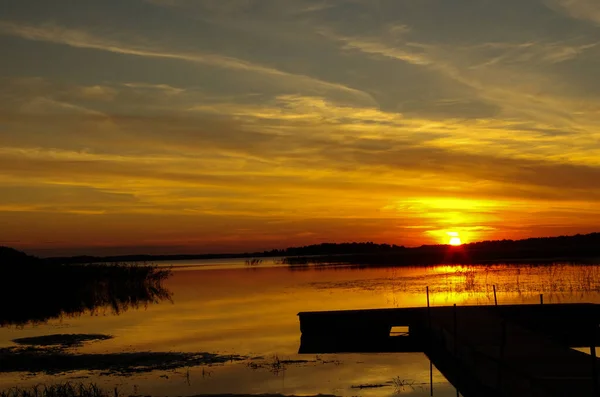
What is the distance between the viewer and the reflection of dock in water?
42.6 feet

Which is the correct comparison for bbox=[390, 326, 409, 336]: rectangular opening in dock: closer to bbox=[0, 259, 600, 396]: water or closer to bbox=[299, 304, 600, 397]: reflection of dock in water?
bbox=[299, 304, 600, 397]: reflection of dock in water

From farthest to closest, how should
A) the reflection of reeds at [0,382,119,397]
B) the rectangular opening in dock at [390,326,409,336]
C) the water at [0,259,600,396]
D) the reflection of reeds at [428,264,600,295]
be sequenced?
the reflection of reeds at [428,264,600,295] < the rectangular opening in dock at [390,326,409,336] < the water at [0,259,600,396] < the reflection of reeds at [0,382,119,397]

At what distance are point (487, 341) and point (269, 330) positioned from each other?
1053 cm

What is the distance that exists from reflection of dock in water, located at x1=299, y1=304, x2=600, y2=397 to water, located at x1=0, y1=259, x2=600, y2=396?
828mm

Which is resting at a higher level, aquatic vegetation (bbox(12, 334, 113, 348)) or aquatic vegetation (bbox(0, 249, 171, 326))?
aquatic vegetation (bbox(0, 249, 171, 326))

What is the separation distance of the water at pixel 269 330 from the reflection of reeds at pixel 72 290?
6.66ft

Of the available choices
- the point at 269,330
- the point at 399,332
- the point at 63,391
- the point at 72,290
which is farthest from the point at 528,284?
the point at 63,391

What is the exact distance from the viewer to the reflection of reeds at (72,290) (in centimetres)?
3766

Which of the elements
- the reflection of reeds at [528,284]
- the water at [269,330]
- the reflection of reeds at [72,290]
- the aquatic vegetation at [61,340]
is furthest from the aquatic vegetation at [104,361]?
the reflection of reeds at [528,284]

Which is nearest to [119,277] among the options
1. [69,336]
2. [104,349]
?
[69,336]

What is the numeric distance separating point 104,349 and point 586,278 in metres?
34.9

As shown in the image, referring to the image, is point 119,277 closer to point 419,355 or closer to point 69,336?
point 69,336

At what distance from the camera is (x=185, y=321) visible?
30422mm

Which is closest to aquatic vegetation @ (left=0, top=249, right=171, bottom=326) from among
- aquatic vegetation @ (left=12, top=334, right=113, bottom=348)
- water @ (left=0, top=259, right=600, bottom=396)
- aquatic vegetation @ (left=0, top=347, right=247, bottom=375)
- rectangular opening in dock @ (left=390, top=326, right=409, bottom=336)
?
water @ (left=0, top=259, right=600, bottom=396)
